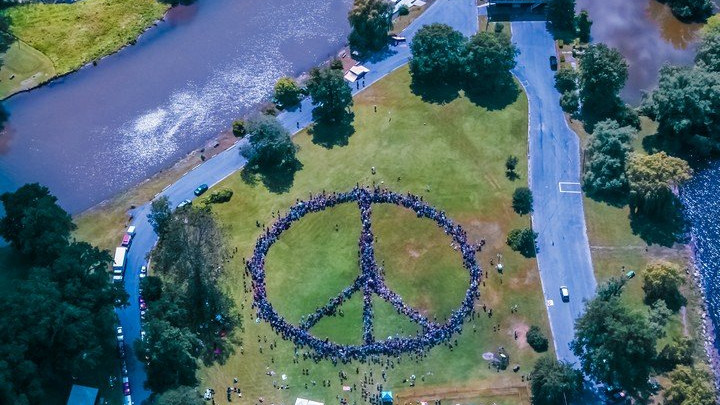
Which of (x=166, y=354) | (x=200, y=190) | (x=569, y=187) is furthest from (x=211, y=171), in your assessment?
(x=569, y=187)

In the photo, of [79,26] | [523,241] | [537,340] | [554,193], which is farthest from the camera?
[79,26]

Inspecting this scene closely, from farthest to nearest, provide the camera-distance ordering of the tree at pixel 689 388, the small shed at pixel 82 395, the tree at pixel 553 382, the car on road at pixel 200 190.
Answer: the car on road at pixel 200 190, the small shed at pixel 82 395, the tree at pixel 553 382, the tree at pixel 689 388

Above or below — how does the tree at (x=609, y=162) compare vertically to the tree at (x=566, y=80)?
below

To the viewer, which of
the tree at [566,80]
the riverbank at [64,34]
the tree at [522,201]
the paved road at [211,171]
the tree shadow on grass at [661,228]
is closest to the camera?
the paved road at [211,171]

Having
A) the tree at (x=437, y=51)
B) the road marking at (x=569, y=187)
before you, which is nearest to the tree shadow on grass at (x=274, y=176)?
the tree at (x=437, y=51)

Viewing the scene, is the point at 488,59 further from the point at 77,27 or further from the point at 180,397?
the point at 77,27

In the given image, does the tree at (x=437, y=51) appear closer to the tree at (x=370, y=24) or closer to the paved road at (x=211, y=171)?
the paved road at (x=211, y=171)
